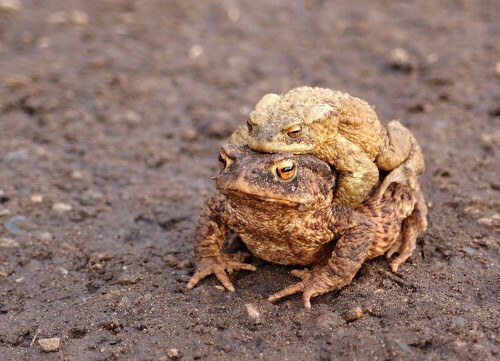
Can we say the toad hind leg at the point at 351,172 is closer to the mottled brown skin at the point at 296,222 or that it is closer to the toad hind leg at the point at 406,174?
the mottled brown skin at the point at 296,222

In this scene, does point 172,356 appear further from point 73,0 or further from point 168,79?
point 73,0

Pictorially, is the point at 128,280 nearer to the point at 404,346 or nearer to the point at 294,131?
the point at 294,131

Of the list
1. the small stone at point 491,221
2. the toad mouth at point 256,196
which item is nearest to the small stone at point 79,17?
the toad mouth at point 256,196

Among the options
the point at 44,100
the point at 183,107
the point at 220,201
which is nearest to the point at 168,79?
the point at 183,107

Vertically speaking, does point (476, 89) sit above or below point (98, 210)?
above

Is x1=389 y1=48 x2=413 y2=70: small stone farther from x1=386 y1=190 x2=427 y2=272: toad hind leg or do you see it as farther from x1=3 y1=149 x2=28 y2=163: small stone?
x1=3 y1=149 x2=28 y2=163: small stone

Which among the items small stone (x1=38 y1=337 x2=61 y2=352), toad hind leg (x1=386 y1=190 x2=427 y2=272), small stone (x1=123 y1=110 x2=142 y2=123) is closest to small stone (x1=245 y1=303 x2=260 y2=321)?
toad hind leg (x1=386 y1=190 x2=427 y2=272)
